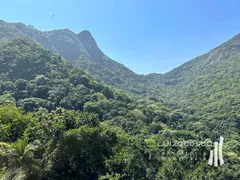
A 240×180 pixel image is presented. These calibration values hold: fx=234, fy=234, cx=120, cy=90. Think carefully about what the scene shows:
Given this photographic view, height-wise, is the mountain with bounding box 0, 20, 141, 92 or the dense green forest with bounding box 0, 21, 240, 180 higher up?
the mountain with bounding box 0, 20, 141, 92

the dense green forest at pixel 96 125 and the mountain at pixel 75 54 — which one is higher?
the mountain at pixel 75 54

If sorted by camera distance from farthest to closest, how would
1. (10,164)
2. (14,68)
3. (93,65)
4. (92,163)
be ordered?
(93,65) < (14,68) < (92,163) < (10,164)

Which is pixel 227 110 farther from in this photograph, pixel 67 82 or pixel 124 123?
pixel 67 82

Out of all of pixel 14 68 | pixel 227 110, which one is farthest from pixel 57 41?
pixel 227 110

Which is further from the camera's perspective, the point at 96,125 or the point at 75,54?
the point at 75,54

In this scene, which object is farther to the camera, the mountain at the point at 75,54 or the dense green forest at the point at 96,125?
the mountain at the point at 75,54

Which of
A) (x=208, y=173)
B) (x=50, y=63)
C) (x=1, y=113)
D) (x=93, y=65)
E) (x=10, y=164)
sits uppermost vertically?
(x=93, y=65)

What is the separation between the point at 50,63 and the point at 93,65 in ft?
267

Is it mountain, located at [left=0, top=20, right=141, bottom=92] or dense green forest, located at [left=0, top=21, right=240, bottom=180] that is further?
mountain, located at [left=0, top=20, right=141, bottom=92]

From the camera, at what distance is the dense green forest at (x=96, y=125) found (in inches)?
804

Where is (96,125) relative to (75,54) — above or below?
below

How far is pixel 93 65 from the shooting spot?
167875mm

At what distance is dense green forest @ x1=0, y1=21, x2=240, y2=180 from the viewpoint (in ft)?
67.0

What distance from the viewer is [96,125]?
25.8 metres
